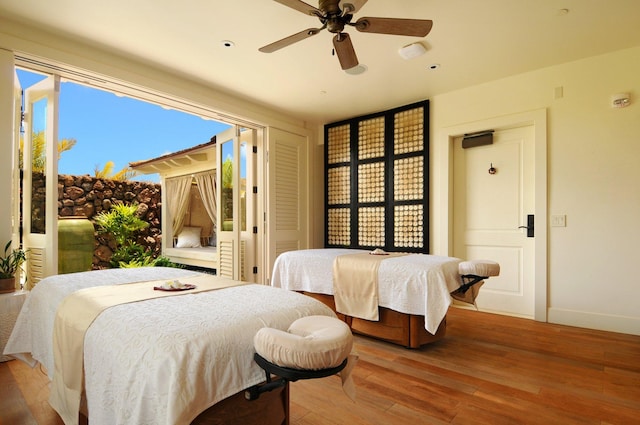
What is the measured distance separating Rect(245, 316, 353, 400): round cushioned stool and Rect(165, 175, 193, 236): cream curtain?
6834mm

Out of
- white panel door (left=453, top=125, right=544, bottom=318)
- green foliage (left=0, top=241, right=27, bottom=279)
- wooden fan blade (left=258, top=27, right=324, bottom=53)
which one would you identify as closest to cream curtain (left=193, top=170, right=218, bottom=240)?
green foliage (left=0, top=241, right=27, bottom=279)

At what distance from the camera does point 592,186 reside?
125 inches

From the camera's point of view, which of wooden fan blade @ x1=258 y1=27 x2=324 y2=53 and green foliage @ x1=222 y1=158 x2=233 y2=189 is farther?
green foliage @ x1=222 y1=158 x2=233 y2=189

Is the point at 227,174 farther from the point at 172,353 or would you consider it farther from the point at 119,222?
the point at 172,353

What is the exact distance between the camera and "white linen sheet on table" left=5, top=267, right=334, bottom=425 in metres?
0.99

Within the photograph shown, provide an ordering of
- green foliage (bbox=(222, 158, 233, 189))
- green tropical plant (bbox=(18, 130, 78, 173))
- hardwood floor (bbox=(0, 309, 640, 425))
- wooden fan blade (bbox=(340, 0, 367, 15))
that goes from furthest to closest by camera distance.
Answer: green foliage (bbox=(222, 158, 233, 189)), green tropical plant (bbox=(18, 130, 78, 173)), wooden fan blade (bbox=(340, 0, 367, 15)), hardwood floor (bbox=(0, 309, 640, 425))

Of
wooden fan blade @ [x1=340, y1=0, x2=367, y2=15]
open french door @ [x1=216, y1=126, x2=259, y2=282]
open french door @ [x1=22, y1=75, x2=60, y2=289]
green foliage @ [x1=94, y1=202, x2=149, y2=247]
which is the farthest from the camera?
green foliage @ [x1=94, y1=202, x2=149, y2=247]

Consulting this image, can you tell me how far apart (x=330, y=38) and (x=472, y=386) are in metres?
2.81

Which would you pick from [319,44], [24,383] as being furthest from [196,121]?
[24,383]

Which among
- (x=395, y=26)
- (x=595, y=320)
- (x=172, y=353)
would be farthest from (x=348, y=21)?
(x=595, y=320)

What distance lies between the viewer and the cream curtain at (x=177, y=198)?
7.31m

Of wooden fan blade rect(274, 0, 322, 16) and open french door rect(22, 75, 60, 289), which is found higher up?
wooden fan blade rect(274, 0, 322, 16)

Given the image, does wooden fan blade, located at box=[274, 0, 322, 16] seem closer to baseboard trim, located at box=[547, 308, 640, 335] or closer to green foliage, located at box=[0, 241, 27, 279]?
green foliage, located at box=[0, 241, 27, 279]

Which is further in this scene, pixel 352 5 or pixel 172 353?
pixel 352 5
